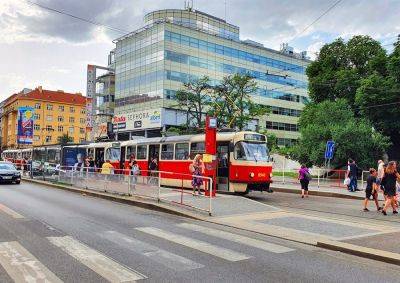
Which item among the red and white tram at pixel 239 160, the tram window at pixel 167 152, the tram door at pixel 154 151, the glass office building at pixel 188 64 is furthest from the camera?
the glass office building at pixel 188 64

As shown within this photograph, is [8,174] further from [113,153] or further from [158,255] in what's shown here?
[158,255]

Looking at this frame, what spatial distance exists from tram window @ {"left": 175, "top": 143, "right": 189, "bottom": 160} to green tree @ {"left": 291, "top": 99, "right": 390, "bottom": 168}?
60.3 feet

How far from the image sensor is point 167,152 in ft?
84.0

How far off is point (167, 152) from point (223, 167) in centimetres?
485

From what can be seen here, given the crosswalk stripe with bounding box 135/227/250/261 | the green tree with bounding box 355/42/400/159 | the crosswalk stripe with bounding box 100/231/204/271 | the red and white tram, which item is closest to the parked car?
the red and white tram

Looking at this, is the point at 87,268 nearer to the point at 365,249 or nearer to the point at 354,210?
the point at 365,249

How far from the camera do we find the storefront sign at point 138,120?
6280 centimetres

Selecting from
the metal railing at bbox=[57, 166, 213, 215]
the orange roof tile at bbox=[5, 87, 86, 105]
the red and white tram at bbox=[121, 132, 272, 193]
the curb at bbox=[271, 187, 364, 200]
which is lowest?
the curb at bbox=[271, 187, 364, 200]

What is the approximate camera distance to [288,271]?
7211 millimetres

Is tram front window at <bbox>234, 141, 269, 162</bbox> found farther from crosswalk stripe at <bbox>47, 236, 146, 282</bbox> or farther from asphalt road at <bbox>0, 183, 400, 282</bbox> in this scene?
crosswalk stripe at <bbox>47, 236, 146, 282</bbox>

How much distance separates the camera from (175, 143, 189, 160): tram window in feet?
79.4

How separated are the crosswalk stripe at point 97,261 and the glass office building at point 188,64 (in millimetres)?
44856

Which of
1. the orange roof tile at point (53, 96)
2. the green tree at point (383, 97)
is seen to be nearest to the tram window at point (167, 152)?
the green tree at point (383, 97)

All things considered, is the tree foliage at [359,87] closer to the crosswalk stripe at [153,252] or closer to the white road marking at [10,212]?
the white road marking at [10,212]
